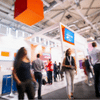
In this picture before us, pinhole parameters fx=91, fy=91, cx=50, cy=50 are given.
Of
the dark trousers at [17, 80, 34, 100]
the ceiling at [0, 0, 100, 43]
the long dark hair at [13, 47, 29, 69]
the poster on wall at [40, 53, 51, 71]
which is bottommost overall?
the dark trousers at [17, 80, 34, 100]

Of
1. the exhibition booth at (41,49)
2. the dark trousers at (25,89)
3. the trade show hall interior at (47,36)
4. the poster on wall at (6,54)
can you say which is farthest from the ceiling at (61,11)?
the dark trousers at (25,89)

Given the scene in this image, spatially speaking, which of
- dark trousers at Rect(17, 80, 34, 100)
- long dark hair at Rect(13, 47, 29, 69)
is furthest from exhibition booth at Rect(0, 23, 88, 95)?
dark trousers at Rect(17, 80, 34, 100)

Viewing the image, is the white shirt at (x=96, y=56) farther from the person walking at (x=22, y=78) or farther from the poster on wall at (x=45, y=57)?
the poster on wall at (x=45, y=57)

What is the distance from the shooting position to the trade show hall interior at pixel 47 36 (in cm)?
345

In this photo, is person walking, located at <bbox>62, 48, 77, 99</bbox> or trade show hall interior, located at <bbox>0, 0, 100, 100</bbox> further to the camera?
trade show hall interior, located at <bbox>0, 0, 100, 100</bbox>

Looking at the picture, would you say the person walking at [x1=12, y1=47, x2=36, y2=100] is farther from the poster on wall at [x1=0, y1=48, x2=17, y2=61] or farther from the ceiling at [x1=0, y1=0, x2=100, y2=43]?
the poster on wall at [x1=0, y1=48, x2=17, y2=61]

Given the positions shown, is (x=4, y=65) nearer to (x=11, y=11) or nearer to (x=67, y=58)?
(x=11, y=11)

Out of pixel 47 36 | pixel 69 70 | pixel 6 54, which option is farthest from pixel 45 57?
pixel 69 70

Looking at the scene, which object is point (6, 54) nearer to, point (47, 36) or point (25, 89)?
point (47, 36)

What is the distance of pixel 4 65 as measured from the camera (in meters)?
5.43

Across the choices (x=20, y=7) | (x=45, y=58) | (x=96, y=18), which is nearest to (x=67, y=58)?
(x=20, y=7)

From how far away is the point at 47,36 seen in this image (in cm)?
670

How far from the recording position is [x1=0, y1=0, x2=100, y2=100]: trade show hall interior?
3449 millimetres

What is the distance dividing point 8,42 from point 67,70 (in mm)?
5285
